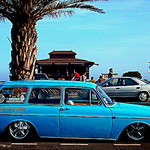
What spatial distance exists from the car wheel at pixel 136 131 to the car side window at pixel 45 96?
1679 mm

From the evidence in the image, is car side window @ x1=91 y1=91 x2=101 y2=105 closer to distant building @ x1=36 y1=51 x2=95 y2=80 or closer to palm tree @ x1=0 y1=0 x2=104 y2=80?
palm tree @ x1=0 y1=0 x2=104 y2=80

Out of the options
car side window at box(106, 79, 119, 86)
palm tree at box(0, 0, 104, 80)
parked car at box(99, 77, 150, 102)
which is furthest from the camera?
car side window at box(106, 79, 119, 86)

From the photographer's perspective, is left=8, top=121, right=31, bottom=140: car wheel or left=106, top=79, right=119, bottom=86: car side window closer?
left=8, top=121, right=31, bottom=140: car wheel

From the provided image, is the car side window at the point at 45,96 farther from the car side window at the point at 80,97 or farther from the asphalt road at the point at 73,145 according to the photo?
the asphalt road at the point at 73,145

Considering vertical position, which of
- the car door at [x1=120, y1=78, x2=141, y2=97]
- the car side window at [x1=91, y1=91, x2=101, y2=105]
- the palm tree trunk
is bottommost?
the car door at [x1=120, y1=78, x2=141, y2=97]

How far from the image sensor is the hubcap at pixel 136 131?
585 centimetres

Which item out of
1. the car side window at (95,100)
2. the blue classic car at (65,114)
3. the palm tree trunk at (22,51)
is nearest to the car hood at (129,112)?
the blue classic car at (65,114)

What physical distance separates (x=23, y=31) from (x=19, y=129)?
727cm

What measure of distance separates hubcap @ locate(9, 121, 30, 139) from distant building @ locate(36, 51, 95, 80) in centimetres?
2683

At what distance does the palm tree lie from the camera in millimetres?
12273

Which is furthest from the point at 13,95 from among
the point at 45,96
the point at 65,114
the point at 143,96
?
the point at 143,96

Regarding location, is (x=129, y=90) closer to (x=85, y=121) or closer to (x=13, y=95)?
(x=85, y=121)

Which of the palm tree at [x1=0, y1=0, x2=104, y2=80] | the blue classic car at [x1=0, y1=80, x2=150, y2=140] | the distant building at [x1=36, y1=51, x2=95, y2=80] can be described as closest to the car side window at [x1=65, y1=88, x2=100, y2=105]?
the blue classic car at [x1=0, y1=80, x2=150, y2=140]

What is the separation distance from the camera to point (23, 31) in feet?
40.4
